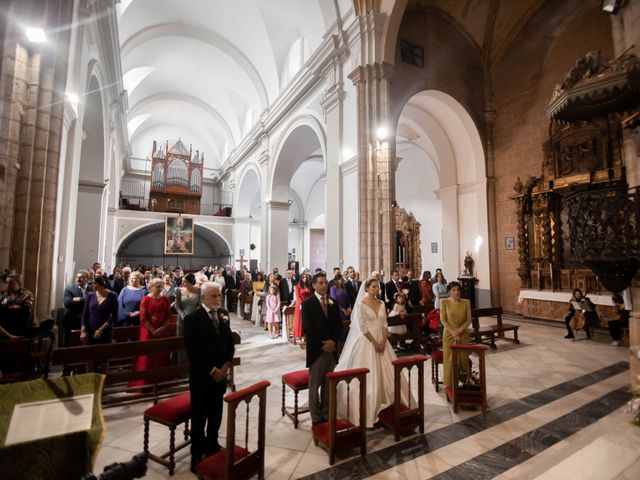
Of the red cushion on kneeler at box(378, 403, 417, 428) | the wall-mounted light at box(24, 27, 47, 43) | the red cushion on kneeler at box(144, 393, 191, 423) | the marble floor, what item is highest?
the wall-mounted light at box(24, 27, 47, 43)

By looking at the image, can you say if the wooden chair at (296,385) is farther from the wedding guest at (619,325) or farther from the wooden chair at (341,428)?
the wedding guest at (619,325)

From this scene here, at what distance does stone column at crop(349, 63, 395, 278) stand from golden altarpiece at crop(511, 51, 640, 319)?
3269mm

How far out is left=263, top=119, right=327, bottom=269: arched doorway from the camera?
1327 centimetres

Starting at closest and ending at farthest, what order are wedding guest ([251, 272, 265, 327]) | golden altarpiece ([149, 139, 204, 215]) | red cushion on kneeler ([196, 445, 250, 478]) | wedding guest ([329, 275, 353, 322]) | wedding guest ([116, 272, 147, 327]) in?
red cushion on kneeler ([196, 445, 250, 478])
wedding guest ([116, 272, 147, 327])
wedding guest ([329, 275, 353, 322])
wedding guest ([251, 272, 265, 327])
golden altarpiece ([149, 139, 204, 215])

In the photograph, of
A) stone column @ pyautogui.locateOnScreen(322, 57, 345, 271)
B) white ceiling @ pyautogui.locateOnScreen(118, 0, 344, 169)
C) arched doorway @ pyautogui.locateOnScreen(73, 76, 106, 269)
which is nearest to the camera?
stone column @ pyautogui.locateOnScreen(322, 57, 345, 271)

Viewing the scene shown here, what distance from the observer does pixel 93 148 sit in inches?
382

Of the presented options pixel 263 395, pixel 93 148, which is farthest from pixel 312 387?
pixel 93 148

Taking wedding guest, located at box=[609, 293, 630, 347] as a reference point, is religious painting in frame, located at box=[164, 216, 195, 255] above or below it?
above

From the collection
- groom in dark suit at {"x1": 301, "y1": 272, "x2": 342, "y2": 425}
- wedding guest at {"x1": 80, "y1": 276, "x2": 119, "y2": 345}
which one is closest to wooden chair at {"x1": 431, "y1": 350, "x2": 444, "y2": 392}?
groom in dark suit at {"x1": 301, "y1": 272, "x2": 342, "y2": 425}

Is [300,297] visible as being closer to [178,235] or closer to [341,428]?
[341,428]

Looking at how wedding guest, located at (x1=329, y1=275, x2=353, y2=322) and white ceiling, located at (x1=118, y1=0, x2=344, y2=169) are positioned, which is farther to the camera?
white ceiling, located at (x1=118, y1=0, x2=344, y2=169)

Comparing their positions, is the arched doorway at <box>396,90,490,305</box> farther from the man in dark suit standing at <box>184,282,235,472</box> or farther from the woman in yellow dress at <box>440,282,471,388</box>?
the man in dark suit standing at <box>184,282,235,472</box>

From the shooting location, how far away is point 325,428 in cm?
294

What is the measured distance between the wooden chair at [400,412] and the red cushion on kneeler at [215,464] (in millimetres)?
1371
